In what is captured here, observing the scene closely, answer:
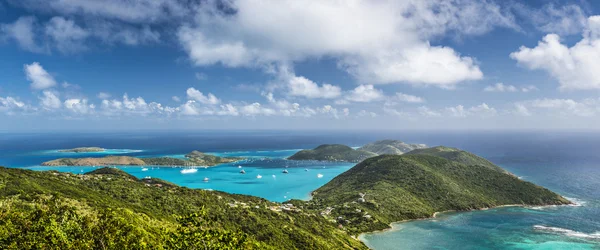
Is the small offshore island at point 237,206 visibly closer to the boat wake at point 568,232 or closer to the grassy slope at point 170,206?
the grassy slope at point 170,206

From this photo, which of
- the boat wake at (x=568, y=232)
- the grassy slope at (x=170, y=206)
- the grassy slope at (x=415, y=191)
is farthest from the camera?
the grassy slope at (x=415, y=191)

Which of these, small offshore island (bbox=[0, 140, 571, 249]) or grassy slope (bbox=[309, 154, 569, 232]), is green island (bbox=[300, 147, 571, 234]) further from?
small offshore island (bbox=[0, 140, 571, 249])

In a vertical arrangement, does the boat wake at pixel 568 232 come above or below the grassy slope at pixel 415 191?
below

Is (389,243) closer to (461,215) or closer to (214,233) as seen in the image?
(461,215)

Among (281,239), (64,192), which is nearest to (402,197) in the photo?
(281,239)

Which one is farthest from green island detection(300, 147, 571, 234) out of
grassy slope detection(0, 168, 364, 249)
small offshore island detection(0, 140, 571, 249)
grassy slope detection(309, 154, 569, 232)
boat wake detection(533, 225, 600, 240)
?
boat wake detection(533, 225, 600, 240)

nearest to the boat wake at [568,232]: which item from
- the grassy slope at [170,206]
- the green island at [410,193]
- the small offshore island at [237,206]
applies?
the green island at [410,193]
